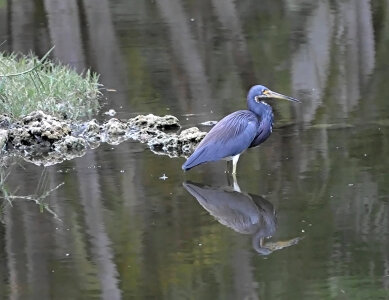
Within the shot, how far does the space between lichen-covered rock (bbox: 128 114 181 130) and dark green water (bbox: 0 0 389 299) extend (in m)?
0.44

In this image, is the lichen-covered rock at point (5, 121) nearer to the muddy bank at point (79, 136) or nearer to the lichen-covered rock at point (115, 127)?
the muddy bank at point (79, 136)

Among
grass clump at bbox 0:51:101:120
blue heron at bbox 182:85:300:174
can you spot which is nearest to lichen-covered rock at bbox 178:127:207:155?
blue heron at bbox 182:85:300:174

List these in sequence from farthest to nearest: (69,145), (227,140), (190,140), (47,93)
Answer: (47,93)
(69,145)
(190,140)
(227,140)

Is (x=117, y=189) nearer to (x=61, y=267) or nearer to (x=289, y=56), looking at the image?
(x=61, y=267)

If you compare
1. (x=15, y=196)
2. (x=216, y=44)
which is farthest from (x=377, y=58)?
(x=15, y=196)

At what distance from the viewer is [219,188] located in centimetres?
894

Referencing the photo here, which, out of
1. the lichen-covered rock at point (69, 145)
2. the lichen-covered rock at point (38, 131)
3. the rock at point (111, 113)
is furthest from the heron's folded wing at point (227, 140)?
the rock at point (111, 113)

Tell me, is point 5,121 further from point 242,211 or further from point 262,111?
point 242,211

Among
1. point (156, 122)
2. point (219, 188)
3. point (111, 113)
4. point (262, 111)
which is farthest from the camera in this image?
point (111, 113)

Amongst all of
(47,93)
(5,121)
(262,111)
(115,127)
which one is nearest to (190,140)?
(262,111)

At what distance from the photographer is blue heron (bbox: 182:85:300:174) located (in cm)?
925

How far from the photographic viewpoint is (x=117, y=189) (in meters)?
Result: 9.04

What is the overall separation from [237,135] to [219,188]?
0.68m

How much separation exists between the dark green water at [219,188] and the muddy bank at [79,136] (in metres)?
0.21
